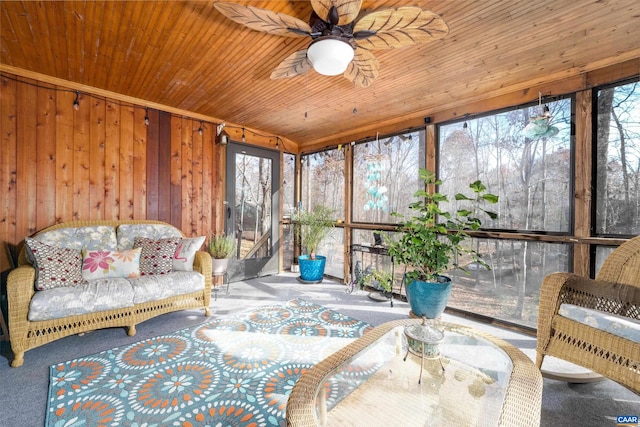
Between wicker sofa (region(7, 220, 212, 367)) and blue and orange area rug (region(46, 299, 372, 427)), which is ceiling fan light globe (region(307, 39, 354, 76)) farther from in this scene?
wicker sofa (region(7, 220, 212, 367))

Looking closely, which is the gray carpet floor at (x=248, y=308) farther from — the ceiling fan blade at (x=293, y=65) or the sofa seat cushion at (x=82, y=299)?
the ceiling fan blade at (x=293, y=65)

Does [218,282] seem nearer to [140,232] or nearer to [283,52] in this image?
[140,232]

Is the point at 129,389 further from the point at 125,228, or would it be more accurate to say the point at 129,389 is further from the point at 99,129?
the point at 99,129

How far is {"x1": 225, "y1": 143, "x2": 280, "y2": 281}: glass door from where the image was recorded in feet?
13.6

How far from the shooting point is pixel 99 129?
3012mm

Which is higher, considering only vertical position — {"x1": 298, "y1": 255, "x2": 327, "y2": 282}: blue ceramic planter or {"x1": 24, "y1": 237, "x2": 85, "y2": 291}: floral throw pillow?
{"x1": 24, "y1": 237, "x2": 85, "y2": 291}: floral throw pillow

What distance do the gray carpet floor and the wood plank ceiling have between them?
243cm

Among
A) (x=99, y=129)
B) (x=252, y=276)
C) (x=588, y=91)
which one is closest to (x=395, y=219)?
(x=588, y=91)

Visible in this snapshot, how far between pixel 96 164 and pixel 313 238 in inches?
113

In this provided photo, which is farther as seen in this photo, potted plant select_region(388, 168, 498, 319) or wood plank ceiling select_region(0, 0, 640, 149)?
potted plant select_region(388, 168, 498, 319)

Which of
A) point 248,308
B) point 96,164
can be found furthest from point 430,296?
point 96,164

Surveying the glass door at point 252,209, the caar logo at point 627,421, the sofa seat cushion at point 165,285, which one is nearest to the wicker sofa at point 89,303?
the sofa seat cushion at point 165,285

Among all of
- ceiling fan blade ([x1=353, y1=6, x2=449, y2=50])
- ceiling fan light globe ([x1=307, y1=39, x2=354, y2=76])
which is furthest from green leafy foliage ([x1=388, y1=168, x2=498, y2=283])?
ceiling fan light globe ([x1=307, y1=39, x2=354, y2=76])

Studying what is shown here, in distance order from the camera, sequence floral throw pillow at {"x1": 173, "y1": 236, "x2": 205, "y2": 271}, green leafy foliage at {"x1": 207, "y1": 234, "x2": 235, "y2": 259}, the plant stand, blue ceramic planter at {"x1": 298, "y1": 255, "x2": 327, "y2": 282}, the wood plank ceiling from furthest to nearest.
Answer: blue ceramic planter at {"x1": 298, "y1": 255, "x2": 327, "y2": 282} → the plant stand → green leafy foliage at {"x1": 207, "y1": 234, "x2": 235, "y2": 259} → floral throw pillow at {"x1": 173, "y1": 236, "x2": 205, "y2": 271} → the wood plank ceiling
